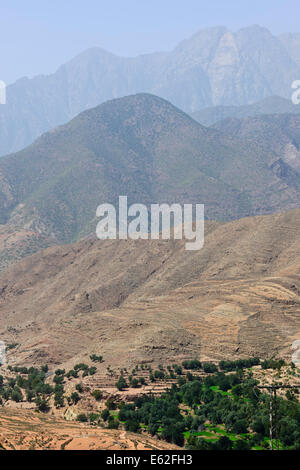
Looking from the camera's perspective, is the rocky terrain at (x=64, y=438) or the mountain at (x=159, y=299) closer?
the rocky terrain at (x=64, y=438)

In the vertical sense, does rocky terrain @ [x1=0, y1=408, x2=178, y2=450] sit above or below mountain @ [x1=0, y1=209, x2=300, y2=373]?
below

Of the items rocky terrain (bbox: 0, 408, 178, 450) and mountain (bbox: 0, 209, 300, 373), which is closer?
rocky terrain (bbox: 0, 408, 178, 450)

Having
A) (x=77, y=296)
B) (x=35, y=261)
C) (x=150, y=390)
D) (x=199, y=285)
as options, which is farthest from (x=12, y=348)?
(x=35, y=261)

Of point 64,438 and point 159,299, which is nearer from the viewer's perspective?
point 64,438

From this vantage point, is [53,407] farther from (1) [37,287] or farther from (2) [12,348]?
(1) [37,287]

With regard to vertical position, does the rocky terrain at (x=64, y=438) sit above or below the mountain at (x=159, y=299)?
below

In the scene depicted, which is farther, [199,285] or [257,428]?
[199,285]

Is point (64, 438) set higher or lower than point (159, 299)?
lower

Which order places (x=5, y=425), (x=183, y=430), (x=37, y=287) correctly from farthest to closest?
(x=37, y=287), (x=183, y=430), (x=5, y=425)
